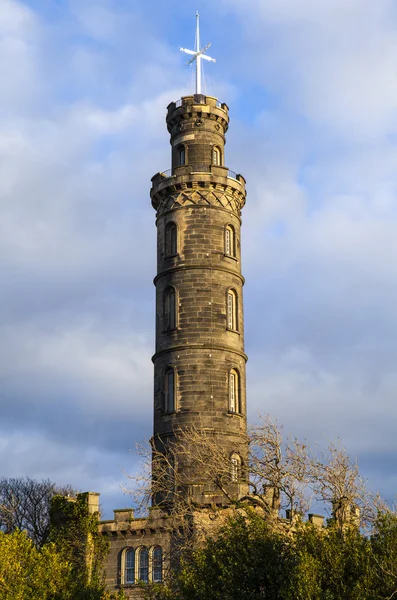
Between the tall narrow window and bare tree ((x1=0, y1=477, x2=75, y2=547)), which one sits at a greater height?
the tall narrow window

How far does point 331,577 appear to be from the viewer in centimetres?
2697

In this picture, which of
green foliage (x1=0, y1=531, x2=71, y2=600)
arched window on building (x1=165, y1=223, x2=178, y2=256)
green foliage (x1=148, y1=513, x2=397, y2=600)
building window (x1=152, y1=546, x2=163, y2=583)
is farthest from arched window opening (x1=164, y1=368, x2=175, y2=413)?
green foliage (x1=148, y1=513, x2=397, y2=600)

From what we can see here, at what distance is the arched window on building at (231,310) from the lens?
1892 inches

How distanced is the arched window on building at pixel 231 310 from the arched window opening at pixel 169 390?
376 cm

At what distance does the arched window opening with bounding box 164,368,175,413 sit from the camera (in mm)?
46469

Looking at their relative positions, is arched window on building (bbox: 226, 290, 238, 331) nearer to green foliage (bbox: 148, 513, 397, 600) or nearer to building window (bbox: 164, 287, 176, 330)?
building window (bbox: 164, 287, 176, 330)

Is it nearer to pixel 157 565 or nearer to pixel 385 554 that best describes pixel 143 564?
pixel 157 565

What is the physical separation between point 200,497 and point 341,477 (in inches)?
335

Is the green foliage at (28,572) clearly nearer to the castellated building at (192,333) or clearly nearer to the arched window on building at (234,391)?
the castellated building at (192,333)

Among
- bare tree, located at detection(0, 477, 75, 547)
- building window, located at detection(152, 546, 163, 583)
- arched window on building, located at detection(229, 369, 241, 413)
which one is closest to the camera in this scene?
building window, located at detection(152, 546, 163, 583)

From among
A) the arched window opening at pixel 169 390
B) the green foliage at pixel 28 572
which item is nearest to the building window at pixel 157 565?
the green foliage at pixel 28 572

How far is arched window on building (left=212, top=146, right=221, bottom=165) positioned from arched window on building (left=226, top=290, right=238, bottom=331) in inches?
297

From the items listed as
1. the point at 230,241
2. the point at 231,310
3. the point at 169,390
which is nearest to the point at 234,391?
the point at 169,390

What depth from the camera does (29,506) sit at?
244ft
